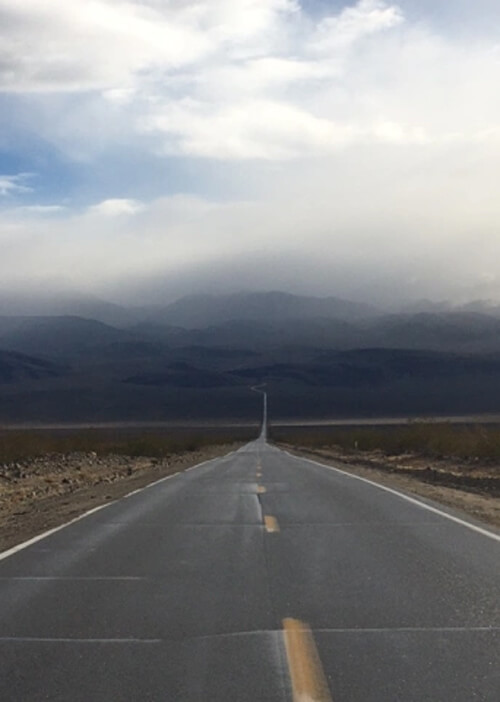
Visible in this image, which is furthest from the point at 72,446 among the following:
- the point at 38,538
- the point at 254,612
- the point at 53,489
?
the point at 254,612

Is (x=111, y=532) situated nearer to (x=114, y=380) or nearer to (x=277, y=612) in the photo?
(x=277, y=612)

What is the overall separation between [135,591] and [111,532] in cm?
480

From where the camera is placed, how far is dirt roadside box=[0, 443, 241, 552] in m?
16.1

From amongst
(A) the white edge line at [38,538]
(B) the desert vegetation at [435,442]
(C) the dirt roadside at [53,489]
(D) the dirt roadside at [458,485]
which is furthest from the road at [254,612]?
(B) the desert vegetation at [435,442]

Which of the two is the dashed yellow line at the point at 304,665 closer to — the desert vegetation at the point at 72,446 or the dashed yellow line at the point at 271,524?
the dashed yellow line at the point at 271,524

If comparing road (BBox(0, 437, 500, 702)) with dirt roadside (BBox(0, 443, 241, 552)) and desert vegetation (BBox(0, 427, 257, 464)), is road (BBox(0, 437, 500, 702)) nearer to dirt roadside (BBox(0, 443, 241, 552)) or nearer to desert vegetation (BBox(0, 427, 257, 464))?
dirt roadside (BBox(0, 443, 241, 552))

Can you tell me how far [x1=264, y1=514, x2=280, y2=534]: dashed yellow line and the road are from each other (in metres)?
0.07

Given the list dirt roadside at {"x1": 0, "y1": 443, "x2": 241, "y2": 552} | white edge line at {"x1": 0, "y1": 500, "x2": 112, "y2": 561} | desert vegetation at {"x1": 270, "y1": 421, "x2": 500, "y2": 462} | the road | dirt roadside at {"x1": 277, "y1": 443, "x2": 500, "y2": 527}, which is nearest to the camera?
the road

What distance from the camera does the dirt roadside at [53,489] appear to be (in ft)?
53.0

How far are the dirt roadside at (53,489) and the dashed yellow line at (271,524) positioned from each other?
3371 mm

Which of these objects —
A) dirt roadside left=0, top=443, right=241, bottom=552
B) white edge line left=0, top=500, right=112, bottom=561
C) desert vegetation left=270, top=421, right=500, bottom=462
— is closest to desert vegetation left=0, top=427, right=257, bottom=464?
dirt roadside left=0, top=443, right=241, bottom=552

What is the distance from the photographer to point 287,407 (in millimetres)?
153375

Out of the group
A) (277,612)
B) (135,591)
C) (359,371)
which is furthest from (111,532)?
(359,371)

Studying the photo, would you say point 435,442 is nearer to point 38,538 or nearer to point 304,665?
point 38,538
